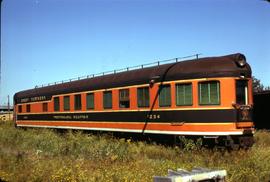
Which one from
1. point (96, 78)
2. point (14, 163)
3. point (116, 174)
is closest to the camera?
point (116, 174)

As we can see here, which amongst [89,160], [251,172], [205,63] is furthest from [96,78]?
[251,172]

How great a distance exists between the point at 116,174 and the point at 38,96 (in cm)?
1997

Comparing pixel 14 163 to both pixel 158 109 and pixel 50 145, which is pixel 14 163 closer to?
pixel 50 145

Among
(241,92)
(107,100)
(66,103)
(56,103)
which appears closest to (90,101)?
(107,100)

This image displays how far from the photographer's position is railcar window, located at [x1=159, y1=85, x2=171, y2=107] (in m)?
15.7

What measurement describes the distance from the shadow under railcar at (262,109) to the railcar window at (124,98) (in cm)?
786

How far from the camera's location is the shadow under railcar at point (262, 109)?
21859mm

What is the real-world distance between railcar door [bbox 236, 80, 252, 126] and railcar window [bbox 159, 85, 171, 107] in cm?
253

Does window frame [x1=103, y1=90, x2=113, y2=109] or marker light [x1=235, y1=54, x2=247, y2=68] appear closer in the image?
marker light [x1=235, y1=54, x2=247, y2=68]

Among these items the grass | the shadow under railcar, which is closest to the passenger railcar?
the grass

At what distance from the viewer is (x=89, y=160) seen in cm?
1145

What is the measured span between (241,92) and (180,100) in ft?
7.03

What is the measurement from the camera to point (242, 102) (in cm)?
1469

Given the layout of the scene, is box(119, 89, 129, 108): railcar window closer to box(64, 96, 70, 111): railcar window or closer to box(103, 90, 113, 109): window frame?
box(103, 90, 113, 109): window frame
